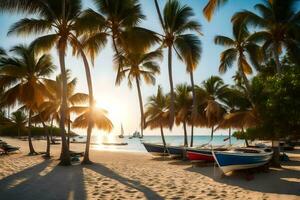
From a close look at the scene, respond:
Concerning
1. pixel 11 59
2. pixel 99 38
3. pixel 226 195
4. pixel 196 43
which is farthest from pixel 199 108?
pixel 226 195

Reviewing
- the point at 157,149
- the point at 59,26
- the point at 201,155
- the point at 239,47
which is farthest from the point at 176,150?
the point at 59,26

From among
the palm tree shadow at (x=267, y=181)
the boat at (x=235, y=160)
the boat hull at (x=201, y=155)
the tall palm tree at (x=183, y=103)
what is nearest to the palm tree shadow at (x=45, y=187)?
the palm tree shadow at (x=267, y=181)

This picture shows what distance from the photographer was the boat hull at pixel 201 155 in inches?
698

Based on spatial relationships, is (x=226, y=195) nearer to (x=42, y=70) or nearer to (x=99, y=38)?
(x=99, y=38)

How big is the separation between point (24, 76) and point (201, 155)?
14.8m

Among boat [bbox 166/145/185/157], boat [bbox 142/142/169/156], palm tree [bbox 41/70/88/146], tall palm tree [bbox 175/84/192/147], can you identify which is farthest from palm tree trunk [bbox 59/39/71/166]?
tall palm tree [bbox 175/84/192/147]

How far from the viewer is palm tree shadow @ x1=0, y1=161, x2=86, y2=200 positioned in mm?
9289

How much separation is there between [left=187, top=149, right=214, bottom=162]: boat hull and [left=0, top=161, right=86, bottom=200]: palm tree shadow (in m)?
7.46

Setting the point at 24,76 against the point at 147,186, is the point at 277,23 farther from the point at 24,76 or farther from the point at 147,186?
the point at 24,76

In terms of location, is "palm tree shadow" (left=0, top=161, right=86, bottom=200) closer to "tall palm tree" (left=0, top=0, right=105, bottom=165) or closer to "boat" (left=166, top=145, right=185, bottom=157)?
"tall palm tree" (left=0, top=0, right=105, bottom=165)

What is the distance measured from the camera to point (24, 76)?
22.8 meters

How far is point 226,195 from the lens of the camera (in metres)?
9.56

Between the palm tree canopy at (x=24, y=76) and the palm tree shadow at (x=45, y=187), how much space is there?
9.43 meters

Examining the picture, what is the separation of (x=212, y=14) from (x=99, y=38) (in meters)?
7.03
